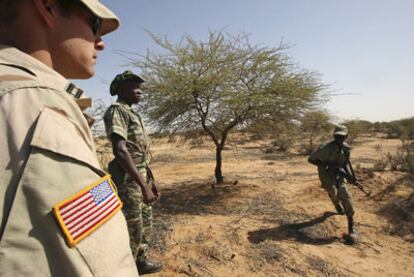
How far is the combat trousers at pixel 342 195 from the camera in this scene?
15.7ft

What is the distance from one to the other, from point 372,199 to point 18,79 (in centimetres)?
746

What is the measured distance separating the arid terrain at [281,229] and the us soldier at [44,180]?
332 cm

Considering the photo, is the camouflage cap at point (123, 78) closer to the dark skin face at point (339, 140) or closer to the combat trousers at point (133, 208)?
the combat trousers at point (133, 208)

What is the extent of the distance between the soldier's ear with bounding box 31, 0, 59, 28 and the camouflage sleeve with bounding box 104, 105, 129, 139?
197cm

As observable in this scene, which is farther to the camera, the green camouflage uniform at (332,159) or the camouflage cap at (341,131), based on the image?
the green camouflage uniform at (332,159)

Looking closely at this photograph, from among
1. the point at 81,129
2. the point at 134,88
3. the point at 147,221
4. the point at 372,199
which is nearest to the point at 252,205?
the point at 372,199

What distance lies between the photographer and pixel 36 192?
50cm

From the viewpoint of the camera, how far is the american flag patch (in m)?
0.51

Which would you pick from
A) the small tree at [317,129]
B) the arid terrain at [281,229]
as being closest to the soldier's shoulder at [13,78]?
the arid terrain at [281,229]

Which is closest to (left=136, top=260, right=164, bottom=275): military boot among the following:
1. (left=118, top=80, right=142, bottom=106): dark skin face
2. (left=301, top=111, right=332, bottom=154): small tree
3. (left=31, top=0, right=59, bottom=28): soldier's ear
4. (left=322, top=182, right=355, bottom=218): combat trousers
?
(left=118, top=80, right=142, bottom=106): dark skin face

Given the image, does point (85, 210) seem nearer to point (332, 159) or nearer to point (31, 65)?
point (31, 65)

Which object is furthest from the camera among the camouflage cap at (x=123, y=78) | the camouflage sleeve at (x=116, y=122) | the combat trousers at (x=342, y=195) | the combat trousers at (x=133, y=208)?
the combat trousers at (x=342, y=195)

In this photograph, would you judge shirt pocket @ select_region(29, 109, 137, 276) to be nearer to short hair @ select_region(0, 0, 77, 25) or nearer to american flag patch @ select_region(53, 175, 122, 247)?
american flag patch @ select_region(53, 175, 122, 247)

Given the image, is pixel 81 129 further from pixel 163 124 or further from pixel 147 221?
pixel 163 124
